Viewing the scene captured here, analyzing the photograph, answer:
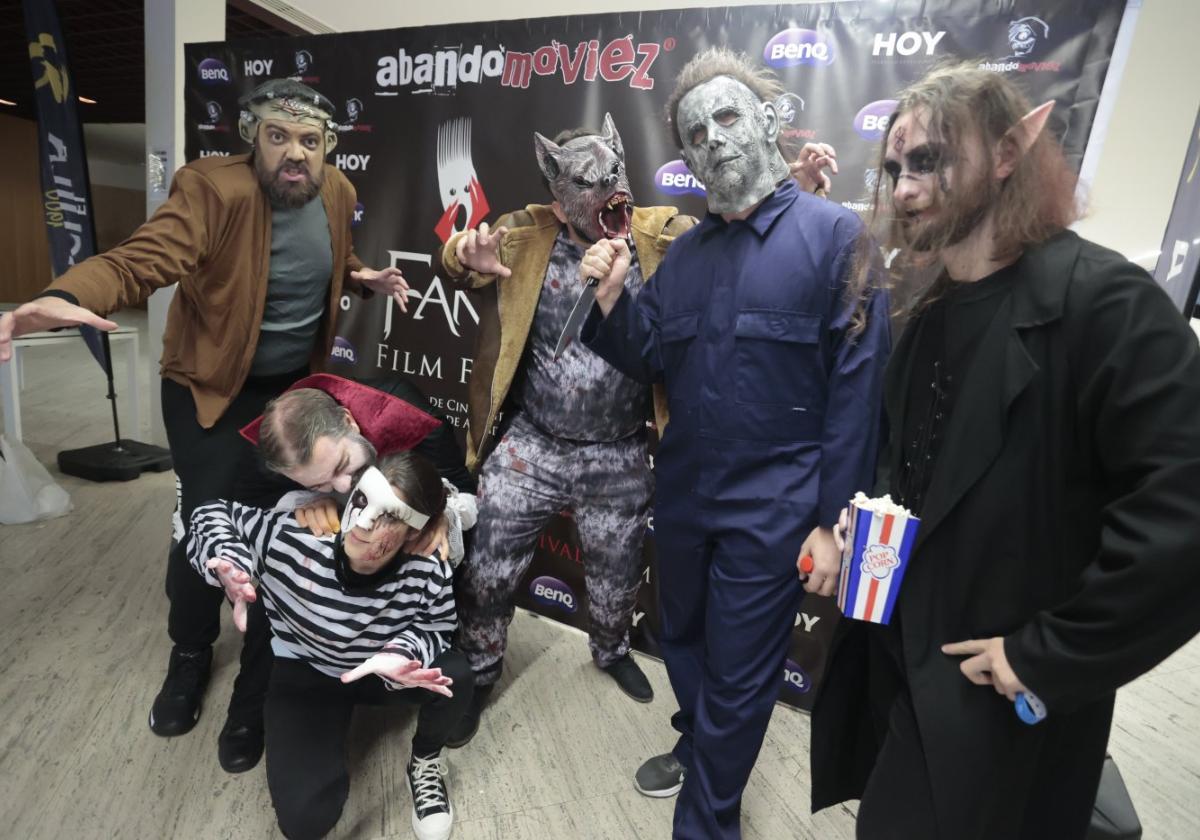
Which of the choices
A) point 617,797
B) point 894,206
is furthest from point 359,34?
point 617,797

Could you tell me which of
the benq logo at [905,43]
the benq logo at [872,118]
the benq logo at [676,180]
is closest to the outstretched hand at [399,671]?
the benq logo at [676,180]

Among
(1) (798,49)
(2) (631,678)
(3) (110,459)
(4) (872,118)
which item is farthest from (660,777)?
(3) (110,459)

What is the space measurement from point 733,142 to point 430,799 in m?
1.81

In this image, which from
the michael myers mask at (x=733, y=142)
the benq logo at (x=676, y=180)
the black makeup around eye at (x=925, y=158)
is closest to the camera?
the black makeup around eye at (x=925, y=158)

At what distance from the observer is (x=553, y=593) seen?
287cm

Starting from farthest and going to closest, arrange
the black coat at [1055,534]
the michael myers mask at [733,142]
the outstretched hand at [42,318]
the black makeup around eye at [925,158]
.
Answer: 1. the michael myers mask at [733,142]
2. the outstretched hand at [42,318]
3. the black makeup around eye at [925,158]
4. the black coat at [1055,534]

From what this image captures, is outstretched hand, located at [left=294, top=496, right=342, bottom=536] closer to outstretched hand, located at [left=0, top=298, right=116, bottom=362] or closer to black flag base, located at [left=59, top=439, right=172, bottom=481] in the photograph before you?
outstretched hand, located at [left=0, top=298, right=116, bottom=362]

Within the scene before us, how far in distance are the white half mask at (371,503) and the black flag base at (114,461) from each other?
327 cm

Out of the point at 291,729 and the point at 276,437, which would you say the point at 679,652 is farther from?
the point at 276,437

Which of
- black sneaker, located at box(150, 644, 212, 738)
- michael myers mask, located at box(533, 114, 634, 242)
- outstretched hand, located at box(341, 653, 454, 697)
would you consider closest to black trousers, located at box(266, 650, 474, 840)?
outstretched hand, located at box(341, 653, 454, 697)

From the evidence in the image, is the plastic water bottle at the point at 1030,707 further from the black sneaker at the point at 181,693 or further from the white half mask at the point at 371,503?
the black sneaker at the point at 181,693

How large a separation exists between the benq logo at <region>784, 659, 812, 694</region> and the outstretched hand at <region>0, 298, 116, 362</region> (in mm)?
2273

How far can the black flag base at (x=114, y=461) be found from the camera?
387 centimetres

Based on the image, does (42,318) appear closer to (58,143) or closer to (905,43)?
(905,43)
